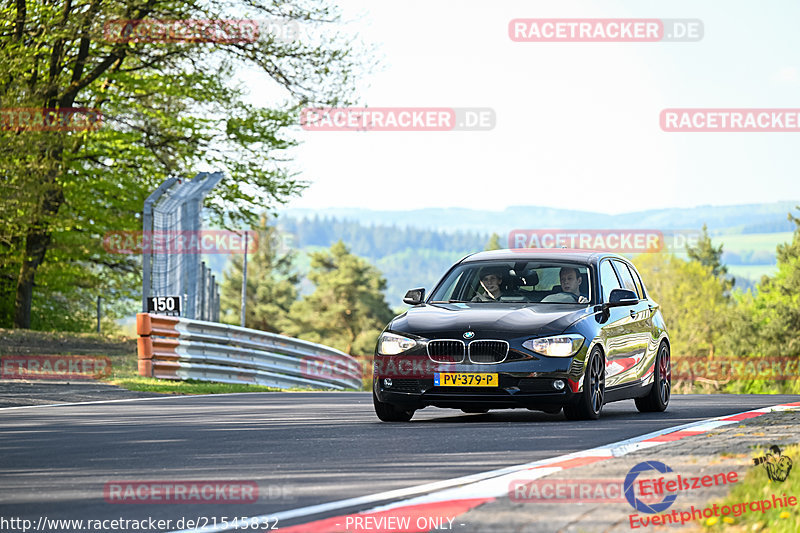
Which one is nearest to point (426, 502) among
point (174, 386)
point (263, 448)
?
point (263, 448)

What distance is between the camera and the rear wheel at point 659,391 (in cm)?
1280


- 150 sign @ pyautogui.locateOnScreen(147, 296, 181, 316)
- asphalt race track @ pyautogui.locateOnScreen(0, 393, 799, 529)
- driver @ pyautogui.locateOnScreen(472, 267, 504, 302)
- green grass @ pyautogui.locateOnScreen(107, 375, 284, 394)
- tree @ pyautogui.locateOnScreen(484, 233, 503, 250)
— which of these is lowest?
asphalt race track @ pyautogui.locateOnScreen(0, 393, 799, 529)

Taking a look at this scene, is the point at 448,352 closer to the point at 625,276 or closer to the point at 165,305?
the point at 625,276

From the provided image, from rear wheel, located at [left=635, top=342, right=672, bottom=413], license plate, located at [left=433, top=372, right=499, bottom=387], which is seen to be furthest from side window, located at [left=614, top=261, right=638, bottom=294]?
license plate, located at [left=433, top=372, right=499, bottom=387]

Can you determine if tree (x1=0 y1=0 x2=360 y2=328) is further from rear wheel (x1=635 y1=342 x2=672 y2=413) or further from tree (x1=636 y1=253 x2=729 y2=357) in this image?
tree (x1=636 y1=253 x2=729 y2=357)

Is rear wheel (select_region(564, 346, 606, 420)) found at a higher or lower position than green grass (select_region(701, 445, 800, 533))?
higher

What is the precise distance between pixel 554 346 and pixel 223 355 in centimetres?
1115

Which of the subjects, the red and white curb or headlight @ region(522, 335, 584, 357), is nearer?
the red and white curb

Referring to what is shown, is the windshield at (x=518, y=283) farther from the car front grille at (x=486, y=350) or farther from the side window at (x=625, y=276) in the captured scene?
the car front grille at (x=486, y=350)

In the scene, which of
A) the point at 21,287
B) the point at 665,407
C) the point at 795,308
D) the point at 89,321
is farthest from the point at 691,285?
the point at 665,407

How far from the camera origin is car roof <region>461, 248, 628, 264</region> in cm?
1217

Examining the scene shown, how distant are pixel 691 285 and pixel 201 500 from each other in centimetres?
9934

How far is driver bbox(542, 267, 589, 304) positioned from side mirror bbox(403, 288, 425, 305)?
48.3 inches

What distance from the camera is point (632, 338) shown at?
477 inches
